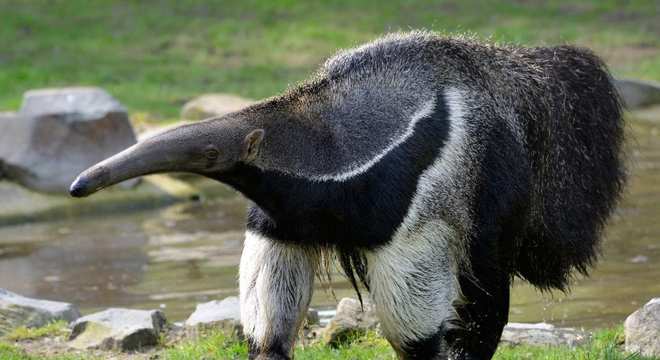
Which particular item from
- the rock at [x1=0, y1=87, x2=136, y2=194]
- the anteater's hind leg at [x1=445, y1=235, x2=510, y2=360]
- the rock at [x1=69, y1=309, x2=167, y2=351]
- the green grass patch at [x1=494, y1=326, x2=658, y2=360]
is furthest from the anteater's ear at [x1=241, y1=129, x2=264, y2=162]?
the rock at [x1=0, y1=87, x2=136, y2=194]

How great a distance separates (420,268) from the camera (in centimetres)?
579

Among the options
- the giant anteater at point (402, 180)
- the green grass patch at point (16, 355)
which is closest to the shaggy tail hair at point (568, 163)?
the giant anteater at point (402, 180)

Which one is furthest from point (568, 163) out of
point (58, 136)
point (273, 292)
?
point (58, 136)

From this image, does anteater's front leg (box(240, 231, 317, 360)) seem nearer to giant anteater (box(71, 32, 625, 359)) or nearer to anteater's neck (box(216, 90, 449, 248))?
giant anteater (box(71, 32, 625, 359))

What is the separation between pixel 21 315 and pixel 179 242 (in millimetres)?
3991

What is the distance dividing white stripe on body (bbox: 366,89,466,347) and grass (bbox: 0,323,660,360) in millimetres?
1208

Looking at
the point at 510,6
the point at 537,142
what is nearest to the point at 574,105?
the point at 537,142

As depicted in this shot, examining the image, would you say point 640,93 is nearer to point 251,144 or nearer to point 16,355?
point 16,355

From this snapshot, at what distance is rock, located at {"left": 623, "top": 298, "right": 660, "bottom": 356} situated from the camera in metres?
7.08

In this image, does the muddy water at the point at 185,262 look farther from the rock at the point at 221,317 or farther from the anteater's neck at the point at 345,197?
the anteater's neck at the point at 345,197

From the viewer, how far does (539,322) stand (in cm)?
876

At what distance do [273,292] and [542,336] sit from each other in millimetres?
2395

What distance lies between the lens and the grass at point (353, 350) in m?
7.01

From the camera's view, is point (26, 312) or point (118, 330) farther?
point (26, 312)
